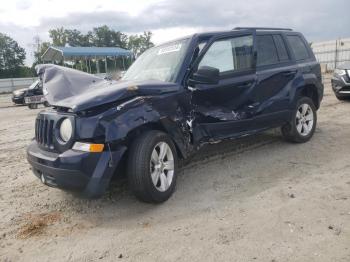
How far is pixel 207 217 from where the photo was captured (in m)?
3.57

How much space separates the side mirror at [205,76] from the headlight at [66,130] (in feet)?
5.26

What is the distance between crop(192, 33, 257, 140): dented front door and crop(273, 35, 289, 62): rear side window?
669 mm

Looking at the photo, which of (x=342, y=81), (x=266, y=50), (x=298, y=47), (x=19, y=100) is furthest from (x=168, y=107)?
(x=19, y=100)

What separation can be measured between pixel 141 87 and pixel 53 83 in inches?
48.9

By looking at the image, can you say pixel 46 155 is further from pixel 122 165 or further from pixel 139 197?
pixel 139 197

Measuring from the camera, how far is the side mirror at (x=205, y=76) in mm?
4301

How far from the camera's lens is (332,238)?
3021 millimetres

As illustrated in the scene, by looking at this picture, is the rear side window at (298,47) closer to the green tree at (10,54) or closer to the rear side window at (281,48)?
the rear side window at (281,48)

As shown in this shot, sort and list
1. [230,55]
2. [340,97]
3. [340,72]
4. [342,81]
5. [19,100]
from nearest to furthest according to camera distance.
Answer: [230,55] < [342,81] < [340,72] < [340,97] < [19,100]

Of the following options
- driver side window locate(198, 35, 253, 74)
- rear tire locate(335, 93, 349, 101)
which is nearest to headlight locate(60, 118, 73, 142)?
driver side window locate(198, 35, 253, 74)

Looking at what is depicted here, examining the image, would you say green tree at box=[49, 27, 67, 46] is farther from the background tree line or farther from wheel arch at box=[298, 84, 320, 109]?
wheel arch at box=[298, 84, 320, 109]

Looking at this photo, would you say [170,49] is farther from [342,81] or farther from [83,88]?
[342,81]

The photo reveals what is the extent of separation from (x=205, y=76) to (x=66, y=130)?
1755 mm

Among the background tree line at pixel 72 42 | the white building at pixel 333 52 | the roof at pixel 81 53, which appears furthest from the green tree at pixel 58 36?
the white building at pixel 333 52
